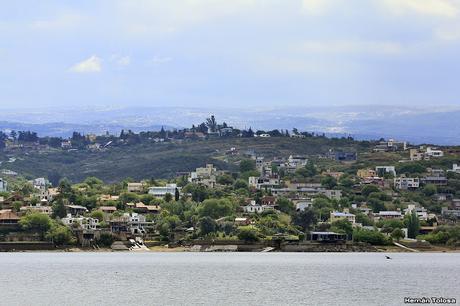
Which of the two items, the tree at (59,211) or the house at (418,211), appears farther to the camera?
the house at (418,211)

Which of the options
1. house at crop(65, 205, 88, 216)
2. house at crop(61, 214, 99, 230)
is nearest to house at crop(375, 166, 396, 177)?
house at crop(65, 205, 88, 216)

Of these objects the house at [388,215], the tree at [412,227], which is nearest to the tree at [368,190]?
the house at [388,215]

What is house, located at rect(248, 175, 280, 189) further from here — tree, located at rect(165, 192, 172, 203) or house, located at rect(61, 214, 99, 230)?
house, located at rect(61, 214, 99, 230)

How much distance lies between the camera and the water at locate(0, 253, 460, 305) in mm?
72750

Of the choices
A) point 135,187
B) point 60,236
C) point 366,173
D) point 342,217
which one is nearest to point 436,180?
point 366,173

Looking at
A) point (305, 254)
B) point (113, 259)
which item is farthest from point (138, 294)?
point (305, 254)

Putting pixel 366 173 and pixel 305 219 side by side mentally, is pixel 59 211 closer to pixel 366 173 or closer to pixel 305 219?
pixel 305 219

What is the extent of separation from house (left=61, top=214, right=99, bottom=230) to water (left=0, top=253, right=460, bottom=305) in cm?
1498

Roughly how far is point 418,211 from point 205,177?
35436mm

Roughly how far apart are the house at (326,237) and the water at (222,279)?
33.6ft

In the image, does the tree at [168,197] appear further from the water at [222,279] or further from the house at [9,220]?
the water at [222,279]

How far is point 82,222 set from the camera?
13762 centimetres

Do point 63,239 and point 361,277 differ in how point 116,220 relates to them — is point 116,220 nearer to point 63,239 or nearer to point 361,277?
point 63,239

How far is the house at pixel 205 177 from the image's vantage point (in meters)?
175
